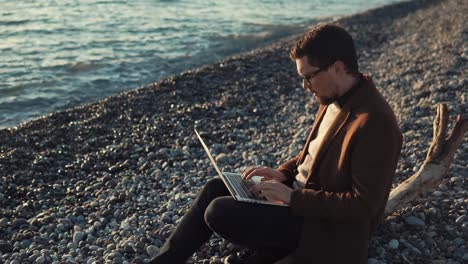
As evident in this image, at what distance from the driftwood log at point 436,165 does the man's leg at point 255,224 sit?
1.67m

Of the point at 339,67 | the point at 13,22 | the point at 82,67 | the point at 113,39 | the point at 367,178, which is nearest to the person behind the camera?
the point at 367,178

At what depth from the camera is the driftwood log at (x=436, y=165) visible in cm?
549

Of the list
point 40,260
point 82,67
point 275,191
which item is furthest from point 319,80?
point 82,67

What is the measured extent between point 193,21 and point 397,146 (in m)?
21.4

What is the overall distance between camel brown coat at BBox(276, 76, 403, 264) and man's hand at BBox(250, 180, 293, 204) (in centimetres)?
7

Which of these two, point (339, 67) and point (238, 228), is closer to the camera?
point (339, 67)

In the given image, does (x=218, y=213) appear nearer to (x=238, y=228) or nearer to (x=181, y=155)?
(x=238, y=228)

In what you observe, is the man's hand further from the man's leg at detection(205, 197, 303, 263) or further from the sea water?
the sea water

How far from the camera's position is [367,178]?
3.72m

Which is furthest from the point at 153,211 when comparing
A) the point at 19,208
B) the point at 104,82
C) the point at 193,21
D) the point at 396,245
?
the point at 193,21

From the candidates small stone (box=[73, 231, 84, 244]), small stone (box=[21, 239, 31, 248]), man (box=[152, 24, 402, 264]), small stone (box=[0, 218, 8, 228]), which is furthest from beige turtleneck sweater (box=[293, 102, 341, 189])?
small stone (box=[0, 218, 8, 228])

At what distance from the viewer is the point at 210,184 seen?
4719 mm

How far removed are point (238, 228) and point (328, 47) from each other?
1.45 metres

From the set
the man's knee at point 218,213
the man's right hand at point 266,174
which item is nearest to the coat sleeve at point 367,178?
the man's knee at point 218,213
